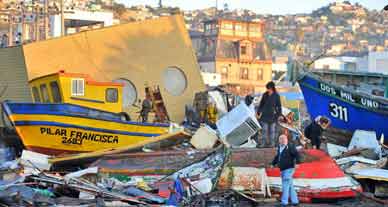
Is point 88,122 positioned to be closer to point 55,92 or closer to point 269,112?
point 55,92

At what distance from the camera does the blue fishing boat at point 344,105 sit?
17.7 meters

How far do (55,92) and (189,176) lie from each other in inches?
305

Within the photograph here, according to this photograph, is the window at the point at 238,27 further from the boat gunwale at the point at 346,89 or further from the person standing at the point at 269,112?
the person standing at the point at 269,112

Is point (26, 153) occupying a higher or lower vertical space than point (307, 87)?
lower

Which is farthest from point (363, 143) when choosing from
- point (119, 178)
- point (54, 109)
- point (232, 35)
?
point (232, 35)

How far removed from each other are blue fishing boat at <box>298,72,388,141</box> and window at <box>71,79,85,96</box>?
609cm

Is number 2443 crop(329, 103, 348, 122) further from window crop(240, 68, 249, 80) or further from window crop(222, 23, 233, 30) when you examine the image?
window crop(222, 23, 233, 30)

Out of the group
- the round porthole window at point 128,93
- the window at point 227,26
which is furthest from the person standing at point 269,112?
the window at point 227,26

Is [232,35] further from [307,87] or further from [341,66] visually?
[307,87]

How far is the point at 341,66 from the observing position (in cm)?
7350

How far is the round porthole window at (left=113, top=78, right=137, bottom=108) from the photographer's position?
26625 mm

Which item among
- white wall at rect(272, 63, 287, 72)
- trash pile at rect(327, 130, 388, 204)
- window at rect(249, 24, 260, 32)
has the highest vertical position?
trash pile at rect(327, 130, 388, 204)

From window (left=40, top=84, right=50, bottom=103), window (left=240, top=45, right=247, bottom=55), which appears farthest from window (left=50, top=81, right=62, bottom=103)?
window (left=240, top=45, right=247, bottom=55)

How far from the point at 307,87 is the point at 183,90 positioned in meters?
9.72
